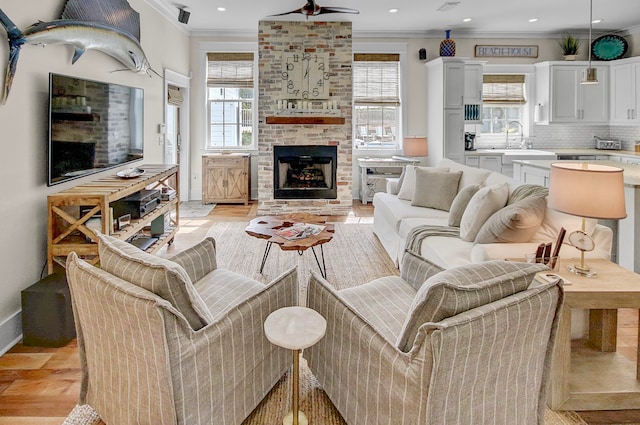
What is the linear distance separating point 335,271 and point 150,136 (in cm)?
301

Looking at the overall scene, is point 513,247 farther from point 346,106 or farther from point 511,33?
point 511,33

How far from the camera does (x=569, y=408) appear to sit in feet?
6.91

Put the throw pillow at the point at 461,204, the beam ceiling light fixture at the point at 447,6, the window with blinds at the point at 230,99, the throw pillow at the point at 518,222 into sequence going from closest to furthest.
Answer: the throw pillow at the point at 518,222 < the throw pillow at the point at 461,204 < the beam ceiling light fixture at the point at 447,6 < the window with blinds at the point at 230,99

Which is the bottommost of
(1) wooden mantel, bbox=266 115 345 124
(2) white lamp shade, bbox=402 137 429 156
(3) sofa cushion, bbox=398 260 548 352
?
(3) sofa cushion, bbox=398 260 548 352

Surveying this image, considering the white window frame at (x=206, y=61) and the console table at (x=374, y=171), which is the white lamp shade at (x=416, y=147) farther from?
the white window frame at (x=206, y=61)

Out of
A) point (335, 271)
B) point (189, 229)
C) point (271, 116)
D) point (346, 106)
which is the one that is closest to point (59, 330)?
point (335, 271)

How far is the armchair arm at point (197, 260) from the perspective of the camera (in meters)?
2.52

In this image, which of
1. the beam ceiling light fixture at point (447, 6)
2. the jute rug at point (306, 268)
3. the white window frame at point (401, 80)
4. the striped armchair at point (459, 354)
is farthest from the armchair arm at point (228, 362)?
the white window frame at point (401, 80)

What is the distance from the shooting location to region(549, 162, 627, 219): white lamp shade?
218cm

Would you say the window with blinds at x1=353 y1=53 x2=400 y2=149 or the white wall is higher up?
the window with blinds at x1=353 y1=53 x2=400 y2=149

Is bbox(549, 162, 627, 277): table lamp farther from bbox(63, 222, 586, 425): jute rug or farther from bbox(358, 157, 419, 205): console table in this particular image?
bbox(358, 157, 419, 205): console table

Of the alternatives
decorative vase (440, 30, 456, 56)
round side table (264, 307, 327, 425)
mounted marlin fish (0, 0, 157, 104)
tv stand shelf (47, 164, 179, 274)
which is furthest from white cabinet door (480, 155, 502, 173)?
round side table (264, 307, 327, 425)

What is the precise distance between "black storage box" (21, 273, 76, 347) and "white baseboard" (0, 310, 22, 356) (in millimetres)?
81

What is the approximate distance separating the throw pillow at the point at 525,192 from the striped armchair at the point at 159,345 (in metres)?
1.99
